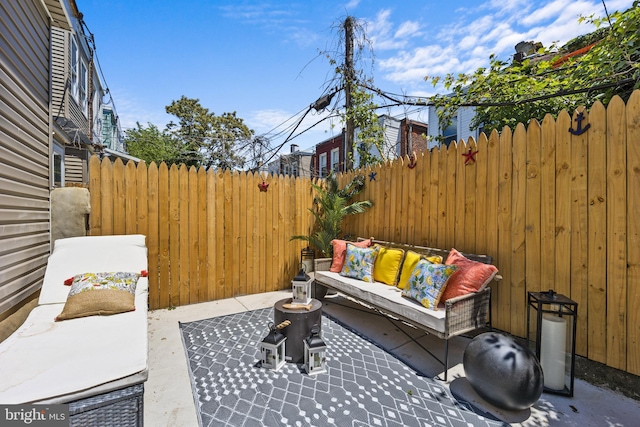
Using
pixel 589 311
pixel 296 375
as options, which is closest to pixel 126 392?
pixel 296 375

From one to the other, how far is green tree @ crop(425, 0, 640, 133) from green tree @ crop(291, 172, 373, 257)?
2319 mm

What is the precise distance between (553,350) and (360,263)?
232 cm

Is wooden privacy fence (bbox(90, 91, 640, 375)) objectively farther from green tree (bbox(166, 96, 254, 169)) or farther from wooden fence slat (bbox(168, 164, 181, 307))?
green tree (bbox(166, 96, 254, 169))

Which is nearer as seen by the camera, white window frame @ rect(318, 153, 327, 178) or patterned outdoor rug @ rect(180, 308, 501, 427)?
patterned outdoor rug @ rect(180, 308, 501, 427)

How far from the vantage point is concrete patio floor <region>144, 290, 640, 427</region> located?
2.08 meters

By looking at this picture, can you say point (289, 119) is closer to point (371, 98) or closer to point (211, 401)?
point (371, 98)

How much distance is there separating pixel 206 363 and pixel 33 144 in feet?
9.75

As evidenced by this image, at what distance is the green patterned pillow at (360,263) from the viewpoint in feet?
13.4

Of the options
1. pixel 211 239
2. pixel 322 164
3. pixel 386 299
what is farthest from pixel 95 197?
pixel 322 164

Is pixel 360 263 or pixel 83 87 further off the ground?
pixel 83 87

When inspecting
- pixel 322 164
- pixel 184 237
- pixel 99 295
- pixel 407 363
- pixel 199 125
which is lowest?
pixel 407 363

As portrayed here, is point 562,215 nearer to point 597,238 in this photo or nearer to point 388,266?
point 597,238

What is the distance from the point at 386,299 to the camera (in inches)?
129

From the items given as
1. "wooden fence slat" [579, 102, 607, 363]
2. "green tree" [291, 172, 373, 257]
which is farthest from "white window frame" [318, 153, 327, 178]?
"wooden fence slat" [579, 102, 607, 363]
